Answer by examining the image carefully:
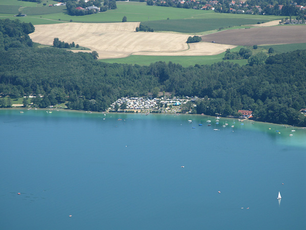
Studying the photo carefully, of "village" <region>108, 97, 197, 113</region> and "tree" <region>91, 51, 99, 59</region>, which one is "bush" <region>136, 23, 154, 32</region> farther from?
"village" <region>108, 97, 197, 113</region>

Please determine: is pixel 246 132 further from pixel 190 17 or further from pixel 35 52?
pixel 190 17

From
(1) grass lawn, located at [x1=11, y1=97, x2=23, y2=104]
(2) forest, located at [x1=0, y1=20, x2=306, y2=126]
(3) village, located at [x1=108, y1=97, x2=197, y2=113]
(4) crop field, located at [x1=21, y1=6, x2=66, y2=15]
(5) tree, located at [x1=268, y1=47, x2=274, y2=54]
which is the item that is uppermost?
(4) crop field, located at [x1=21, y1=6, x2=66, y2=15]

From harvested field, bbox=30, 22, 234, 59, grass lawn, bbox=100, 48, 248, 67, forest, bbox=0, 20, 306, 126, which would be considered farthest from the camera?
harvested field, bbox=30, 22, 234, 59

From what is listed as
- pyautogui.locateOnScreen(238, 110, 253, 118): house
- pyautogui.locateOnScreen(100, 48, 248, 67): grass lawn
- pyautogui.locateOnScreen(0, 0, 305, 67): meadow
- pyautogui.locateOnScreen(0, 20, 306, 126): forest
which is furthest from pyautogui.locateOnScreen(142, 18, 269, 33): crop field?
pyautogui.locateOnScreen(238, 110, 253, 118): house

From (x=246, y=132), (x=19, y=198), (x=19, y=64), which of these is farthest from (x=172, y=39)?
(x=19, y=198)

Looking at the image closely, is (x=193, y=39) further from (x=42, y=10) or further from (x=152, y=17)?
(x=42, y=10)

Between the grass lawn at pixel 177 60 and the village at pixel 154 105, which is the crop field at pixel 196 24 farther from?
the village at pixel 154 105
